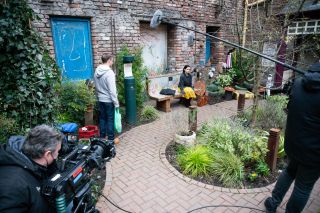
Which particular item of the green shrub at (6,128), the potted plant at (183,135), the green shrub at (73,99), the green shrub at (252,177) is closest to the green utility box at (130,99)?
the green shrub at (73,99)

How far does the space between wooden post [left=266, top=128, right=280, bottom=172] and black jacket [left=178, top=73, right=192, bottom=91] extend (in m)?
4.11

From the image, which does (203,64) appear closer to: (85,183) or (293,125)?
(293,125)

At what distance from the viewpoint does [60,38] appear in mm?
5539

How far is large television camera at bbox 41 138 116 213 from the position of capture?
65.0 inches

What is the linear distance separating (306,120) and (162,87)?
579cm

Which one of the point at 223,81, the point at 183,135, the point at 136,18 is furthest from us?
the point at 223,81

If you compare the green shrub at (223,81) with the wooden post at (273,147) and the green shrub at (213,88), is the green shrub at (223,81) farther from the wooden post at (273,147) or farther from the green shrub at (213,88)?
the wooden post at (273,147)

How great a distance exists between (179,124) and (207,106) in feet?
9.79

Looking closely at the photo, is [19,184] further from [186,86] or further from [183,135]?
[186,86]

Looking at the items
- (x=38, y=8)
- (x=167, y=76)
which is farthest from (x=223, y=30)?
(x=38, y=8)

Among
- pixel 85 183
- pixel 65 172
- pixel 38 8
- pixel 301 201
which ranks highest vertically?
pixel 38 8

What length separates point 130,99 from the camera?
5738mm

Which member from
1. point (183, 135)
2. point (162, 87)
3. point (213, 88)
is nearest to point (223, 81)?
point (213, 88)

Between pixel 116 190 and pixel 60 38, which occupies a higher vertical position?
pixel 60 38
